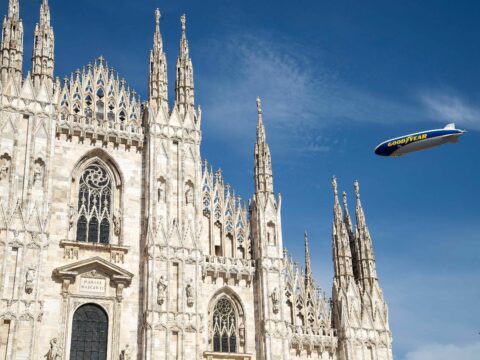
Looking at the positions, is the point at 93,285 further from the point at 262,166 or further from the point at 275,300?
the point at 262,166

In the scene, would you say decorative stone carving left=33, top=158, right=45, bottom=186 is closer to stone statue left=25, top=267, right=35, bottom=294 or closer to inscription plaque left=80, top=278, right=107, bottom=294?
stone statue left=25, top=267, right=35, bottom=294

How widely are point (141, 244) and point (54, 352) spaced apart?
6.11 m

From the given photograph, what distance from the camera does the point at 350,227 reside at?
36969 millimetres

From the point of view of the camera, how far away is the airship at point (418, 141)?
31.8 metres

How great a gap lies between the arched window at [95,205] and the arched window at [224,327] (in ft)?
19.1

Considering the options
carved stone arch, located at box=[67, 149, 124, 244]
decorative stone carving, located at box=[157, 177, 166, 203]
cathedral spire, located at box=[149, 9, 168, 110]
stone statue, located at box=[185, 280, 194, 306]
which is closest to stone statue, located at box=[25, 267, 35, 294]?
carved stone arch, located at box=[67, 149, 124, 244]

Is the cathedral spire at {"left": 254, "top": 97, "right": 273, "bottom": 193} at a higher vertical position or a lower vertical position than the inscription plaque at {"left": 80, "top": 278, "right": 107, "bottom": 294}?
higher

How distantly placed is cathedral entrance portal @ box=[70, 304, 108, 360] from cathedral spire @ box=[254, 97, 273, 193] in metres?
9.75

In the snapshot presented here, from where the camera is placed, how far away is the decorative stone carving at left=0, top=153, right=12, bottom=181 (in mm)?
29359

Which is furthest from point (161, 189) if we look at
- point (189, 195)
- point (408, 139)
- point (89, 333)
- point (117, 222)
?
point (408, 139)

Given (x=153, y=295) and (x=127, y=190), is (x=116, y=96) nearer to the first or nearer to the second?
(x=127, y=190)

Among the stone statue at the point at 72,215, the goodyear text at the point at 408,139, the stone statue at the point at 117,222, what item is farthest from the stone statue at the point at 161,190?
the goodyear text at the point at 408,139

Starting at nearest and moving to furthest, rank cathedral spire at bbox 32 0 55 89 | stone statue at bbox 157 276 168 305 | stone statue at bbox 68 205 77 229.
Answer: stone statue at bbox 157 276 168 305, stone statue at bbox 68 205 77 229, cathedral spire at bbox 32 0 55 89

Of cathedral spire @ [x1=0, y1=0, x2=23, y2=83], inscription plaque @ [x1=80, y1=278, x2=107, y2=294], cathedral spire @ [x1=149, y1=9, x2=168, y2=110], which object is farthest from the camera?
cathedral spire @ [x1=149, y1=9, x2=168, y2=110]
